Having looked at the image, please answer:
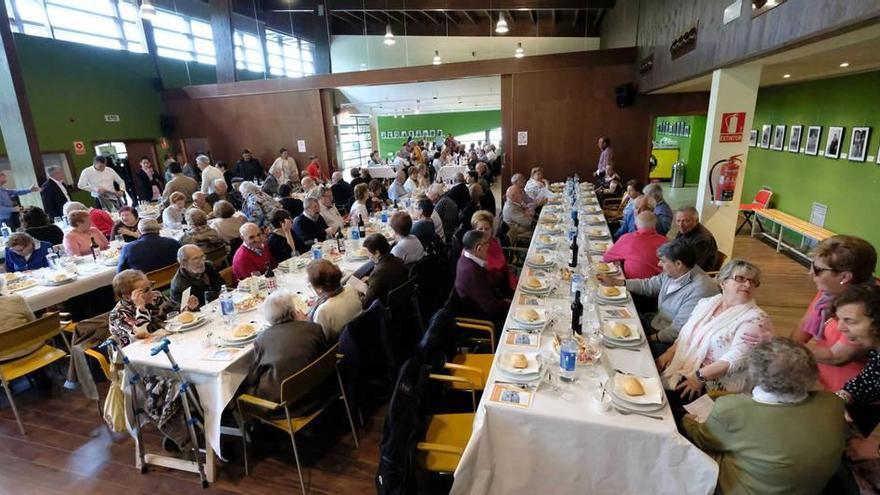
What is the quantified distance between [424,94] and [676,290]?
14084 mm

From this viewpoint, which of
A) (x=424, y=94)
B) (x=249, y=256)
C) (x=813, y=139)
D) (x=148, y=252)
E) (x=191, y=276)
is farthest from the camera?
(x=424, y=94)

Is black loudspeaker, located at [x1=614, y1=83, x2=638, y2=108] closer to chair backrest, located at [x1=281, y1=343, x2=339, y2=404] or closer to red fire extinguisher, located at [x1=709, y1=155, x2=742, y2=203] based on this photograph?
red fire extinguisher, located at [x1=709, y1=155, x2=742, y2=203]

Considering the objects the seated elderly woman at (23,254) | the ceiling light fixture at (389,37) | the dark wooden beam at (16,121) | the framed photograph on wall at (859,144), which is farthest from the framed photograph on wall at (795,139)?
the dark wooden beam at (16,121)

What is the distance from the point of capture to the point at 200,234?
5219mm

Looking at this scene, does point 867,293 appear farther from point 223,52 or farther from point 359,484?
point 223,52

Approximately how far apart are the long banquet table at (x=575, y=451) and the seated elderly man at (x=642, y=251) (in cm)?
168

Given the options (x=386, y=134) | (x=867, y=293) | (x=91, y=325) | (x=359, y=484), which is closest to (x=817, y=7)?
(x=867, y=293)

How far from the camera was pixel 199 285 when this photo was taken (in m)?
3.72

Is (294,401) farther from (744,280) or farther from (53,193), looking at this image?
(53,193)

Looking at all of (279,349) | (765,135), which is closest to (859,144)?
(765,135)

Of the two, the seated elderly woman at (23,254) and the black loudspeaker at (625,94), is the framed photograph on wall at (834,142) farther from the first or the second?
the seated elderly woman at (23,254)

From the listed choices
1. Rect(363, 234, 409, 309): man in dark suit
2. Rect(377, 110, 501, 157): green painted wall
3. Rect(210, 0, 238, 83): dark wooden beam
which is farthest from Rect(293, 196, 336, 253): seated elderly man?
Rect(377, 110, 501, 157): green painted wall

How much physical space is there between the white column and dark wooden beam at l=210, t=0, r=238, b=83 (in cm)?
1243

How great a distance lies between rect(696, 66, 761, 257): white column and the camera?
4.94 meters
